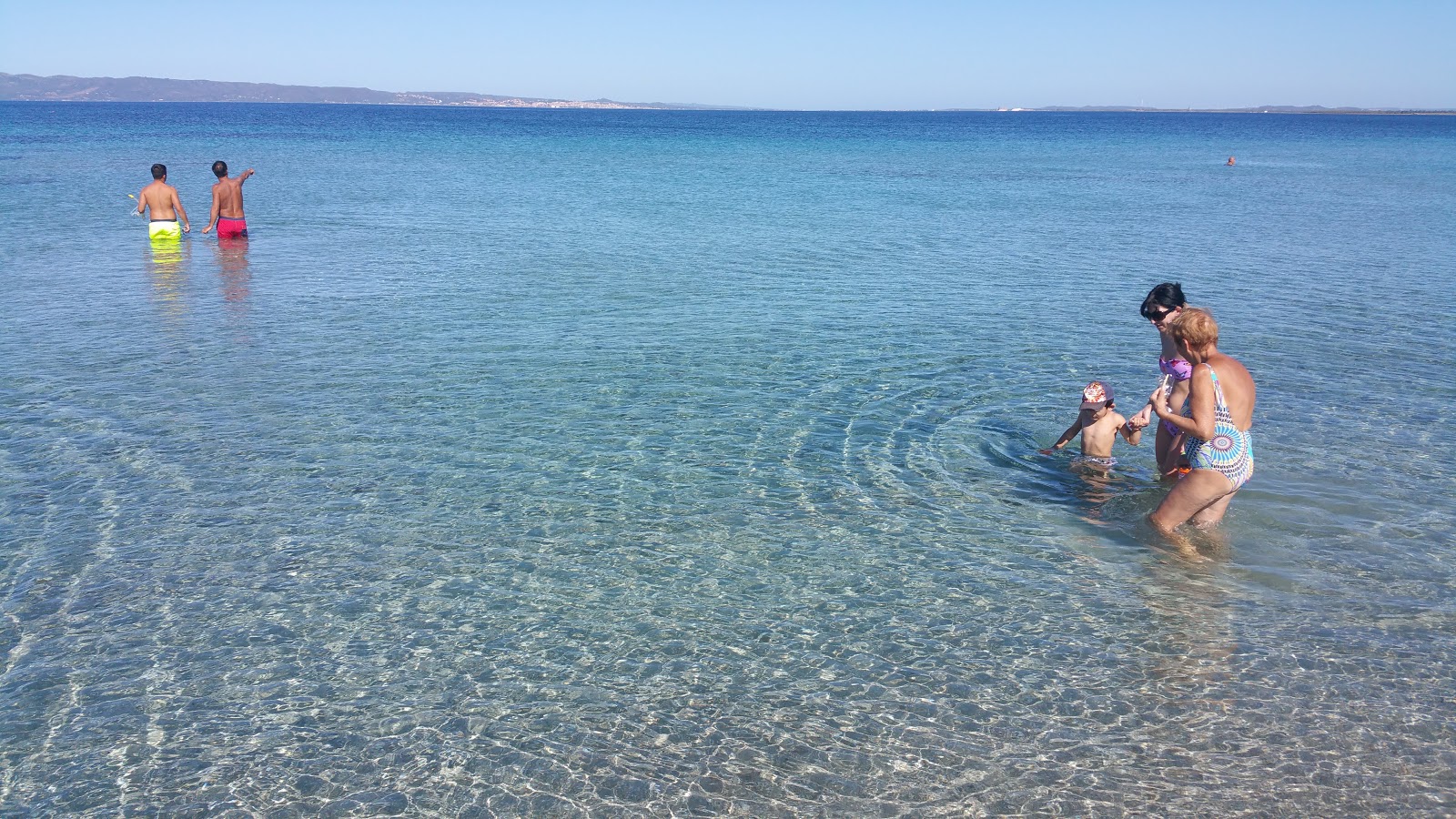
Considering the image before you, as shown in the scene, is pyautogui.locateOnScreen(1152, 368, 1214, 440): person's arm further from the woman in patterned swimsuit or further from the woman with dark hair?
the woman with dark hair

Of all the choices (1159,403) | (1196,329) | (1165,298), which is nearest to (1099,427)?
(1159,403)

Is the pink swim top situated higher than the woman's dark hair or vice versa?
the woman's dark hair

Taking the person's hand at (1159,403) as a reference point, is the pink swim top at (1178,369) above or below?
above

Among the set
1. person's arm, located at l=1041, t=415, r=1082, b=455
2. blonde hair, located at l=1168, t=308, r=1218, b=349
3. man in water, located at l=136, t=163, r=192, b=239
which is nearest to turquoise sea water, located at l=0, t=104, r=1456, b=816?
person's arm, located at l=1041, t=415, r=1082, b=455

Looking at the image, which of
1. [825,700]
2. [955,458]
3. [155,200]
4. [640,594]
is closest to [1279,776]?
[825,700]

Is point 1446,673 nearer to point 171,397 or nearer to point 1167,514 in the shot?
point 1167,514

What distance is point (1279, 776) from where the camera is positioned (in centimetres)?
495

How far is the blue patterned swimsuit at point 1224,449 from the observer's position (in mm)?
7055

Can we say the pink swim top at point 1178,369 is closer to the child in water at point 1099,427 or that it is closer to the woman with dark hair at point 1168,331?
the woman with dark hair at point 1168,331

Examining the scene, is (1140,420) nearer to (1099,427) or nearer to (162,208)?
(1099,427)

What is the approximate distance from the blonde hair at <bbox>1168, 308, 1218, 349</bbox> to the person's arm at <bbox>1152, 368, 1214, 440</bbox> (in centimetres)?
21

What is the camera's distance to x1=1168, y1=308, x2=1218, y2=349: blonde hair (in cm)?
669

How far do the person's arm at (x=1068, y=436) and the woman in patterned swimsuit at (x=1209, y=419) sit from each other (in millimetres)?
1523

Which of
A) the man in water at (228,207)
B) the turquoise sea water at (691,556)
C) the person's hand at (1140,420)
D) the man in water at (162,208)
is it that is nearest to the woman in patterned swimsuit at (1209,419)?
the turquoise sea water at (691,556)
